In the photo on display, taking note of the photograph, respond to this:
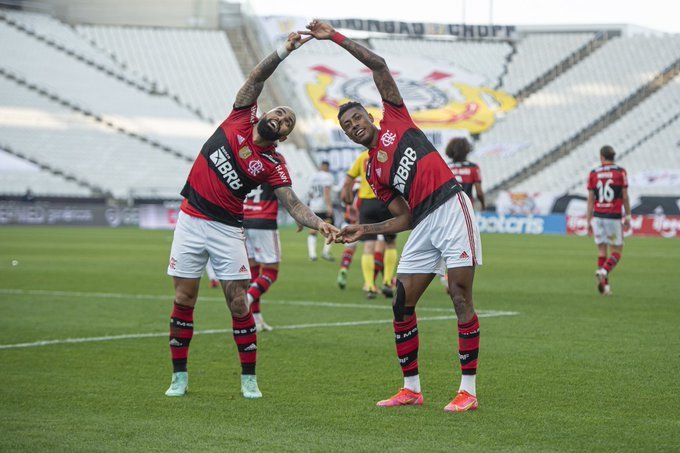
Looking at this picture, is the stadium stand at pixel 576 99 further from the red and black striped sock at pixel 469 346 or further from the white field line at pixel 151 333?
the red and black striped sock at pixel 469 346

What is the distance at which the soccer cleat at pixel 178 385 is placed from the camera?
310 inches

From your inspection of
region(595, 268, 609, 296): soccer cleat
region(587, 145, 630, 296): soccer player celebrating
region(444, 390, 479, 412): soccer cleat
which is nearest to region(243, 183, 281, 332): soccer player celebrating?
region(444, 390, 479, 412): soccer cleat

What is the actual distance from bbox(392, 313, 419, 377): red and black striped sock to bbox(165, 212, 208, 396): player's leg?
161 centimetres

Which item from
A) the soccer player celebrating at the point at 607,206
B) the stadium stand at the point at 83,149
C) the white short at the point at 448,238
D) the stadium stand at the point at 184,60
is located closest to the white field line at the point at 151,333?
the soccer player celebrating at the point at 607,206

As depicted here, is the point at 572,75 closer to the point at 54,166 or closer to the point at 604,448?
the point at 54,166

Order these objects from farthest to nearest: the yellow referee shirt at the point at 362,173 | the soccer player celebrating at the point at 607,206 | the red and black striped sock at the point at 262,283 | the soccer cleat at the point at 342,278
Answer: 1. the soccer cleat at the point at 342,278
2. the soccer player celebrating at the point at 607,206
3. the yellow referee shirt at the point at 362,173
4. the red and black striped sock at the point at 262,283

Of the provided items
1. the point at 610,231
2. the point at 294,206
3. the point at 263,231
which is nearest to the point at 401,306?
the point at 294,206

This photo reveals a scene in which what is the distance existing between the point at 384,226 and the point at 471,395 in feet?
4.57

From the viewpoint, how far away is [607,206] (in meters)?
17.4

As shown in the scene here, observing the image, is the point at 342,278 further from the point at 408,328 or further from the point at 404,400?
the point at 404,400

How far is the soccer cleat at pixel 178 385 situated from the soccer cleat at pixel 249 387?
45 cm

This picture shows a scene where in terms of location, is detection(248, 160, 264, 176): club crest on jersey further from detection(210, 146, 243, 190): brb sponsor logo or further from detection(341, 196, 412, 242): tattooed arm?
detection(341, 196, 412, 242): tattooed arm

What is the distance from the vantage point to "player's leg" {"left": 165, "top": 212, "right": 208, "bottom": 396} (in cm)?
797

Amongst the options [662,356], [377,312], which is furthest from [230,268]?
[377,312]
